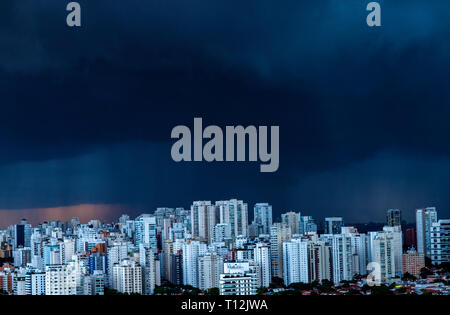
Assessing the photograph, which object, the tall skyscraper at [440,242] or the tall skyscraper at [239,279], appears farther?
the tall skyscraper at [440,242]

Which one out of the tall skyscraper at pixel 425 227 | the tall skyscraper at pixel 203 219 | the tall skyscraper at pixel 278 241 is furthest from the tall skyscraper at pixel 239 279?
the tall skyscraper at pixel 425 227

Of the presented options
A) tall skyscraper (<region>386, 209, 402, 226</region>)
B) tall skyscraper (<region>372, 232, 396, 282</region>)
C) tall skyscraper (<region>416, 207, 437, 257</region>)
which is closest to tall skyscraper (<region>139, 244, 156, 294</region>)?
tall skyscraper (<region>372, 232, 396, 282</region>)

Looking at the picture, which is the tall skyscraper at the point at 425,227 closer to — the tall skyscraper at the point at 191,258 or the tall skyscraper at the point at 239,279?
the tall skyscraper at the point at 239,279

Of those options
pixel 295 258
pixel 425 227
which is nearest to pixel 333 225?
pixel 295 258

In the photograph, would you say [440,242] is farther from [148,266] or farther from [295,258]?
[148,266]

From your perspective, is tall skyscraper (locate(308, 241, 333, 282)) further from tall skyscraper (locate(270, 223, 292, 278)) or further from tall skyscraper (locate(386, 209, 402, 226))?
tall skyscraper (locate(386, 209, 402, 226))
